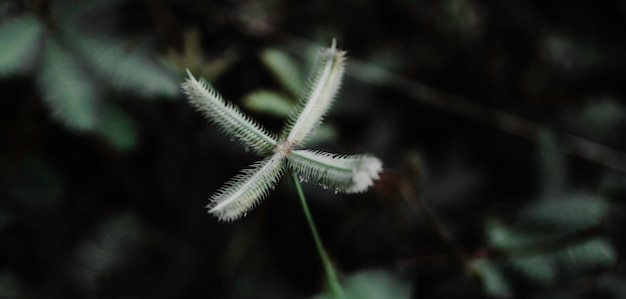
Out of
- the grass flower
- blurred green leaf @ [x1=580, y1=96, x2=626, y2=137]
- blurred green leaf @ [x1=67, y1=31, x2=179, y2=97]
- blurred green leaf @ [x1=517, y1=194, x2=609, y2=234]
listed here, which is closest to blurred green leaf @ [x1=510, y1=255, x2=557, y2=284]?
blurred green leaf @ [x1=517, y1=194, x2=609, y2=234]

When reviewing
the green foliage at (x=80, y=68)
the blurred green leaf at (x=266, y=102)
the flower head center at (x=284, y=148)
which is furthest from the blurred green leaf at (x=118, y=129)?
the flower head center at (x=284, y=148)

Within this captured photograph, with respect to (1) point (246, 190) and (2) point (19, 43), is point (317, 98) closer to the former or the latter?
(1) point (246, 190)

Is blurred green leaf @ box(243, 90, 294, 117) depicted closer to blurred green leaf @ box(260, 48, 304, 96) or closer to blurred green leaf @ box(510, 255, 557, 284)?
blurred green leaf @ box(260, 48, 304, 96)

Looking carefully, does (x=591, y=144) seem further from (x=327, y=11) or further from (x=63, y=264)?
(x=63, y=264)

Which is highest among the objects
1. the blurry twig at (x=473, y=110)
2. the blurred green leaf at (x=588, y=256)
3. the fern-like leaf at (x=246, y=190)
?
the blurry twig at (x=473, y=110)

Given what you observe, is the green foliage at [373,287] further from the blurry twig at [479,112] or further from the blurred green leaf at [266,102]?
the blurry twig at [479,112]

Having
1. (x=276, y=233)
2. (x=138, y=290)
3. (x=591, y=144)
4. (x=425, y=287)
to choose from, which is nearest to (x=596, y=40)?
(x=591, y=144)

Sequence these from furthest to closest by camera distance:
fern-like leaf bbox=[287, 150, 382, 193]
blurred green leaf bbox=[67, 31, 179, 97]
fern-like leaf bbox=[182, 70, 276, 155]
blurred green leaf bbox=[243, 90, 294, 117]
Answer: blurred green leaf bbox=[67, 31, 179, 97] < blurred green leaf bbox=[243, 90, 294, 117] < fern-like leaf bbox=[182, 70, 276, 155] < fern-like leaf bbox=[287, 150, 382, 193]
